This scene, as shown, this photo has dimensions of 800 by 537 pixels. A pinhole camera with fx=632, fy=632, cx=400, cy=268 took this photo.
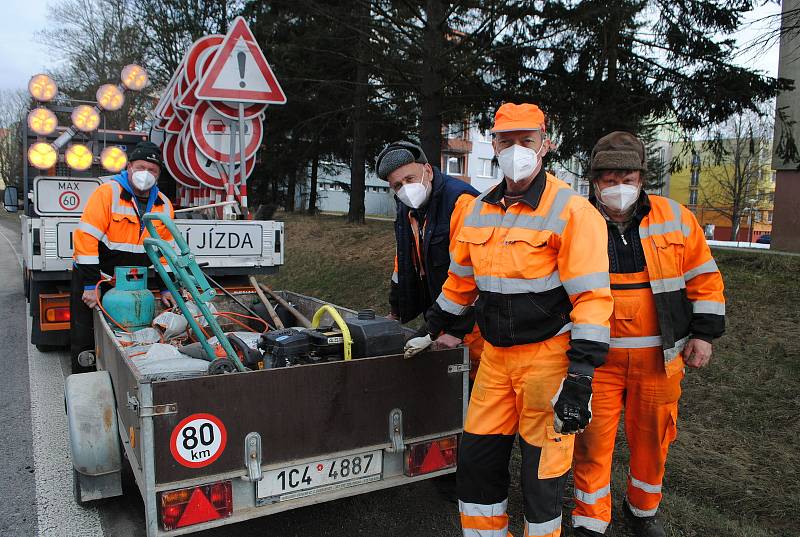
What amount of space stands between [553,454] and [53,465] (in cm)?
341

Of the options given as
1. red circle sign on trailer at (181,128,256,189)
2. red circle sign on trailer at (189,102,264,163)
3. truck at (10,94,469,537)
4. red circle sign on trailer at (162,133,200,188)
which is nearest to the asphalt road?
truck at (10,94,469,537)

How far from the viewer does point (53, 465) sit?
13.9 ft

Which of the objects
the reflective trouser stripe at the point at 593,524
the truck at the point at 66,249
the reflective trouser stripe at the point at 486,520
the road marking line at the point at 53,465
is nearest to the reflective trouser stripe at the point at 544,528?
the reflective trouser stripe at the point at 486,520

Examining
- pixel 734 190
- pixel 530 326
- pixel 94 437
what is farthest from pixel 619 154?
pixel 734 190

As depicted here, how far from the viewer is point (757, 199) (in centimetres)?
4166

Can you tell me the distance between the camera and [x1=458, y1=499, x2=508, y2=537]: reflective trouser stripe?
277 cm

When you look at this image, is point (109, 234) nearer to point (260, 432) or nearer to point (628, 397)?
point (260, 432)

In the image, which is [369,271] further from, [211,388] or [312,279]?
[211,388]

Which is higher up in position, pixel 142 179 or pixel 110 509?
pixel 142 179

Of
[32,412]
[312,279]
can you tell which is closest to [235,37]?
[32,412]

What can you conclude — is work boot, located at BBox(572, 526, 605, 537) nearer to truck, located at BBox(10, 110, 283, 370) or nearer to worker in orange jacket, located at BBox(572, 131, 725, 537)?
worker in orange jacket, located at BBox(572, 131, 725, 537)

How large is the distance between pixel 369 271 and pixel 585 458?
7554 millimetres

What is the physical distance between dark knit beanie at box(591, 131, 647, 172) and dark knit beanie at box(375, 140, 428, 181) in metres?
0.94

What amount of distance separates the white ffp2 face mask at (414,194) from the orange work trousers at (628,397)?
110 centimetres
